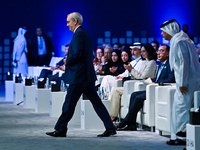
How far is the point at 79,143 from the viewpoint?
17.1 ft

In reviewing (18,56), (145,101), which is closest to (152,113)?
(145,101)

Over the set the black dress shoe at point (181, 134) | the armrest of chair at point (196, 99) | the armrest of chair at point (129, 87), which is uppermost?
the armrest of chair at point (129, 87)

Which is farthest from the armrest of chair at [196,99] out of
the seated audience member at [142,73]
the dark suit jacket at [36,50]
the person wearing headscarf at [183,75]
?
the dark suit jacket at [36,50]

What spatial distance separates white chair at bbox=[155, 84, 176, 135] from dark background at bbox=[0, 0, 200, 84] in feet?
36.7

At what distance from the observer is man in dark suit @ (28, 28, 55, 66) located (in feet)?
51.6

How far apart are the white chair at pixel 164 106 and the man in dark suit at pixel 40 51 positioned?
10129 millimetres

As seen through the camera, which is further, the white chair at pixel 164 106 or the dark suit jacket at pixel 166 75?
the dark suit jacket at pixel 166 75

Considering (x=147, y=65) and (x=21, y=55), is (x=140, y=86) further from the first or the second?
(x=21, y=55)

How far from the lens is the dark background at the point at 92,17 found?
55.6ft

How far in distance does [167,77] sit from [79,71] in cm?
144

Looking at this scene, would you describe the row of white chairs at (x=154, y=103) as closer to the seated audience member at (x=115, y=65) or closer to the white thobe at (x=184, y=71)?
the white thobe at (x=184, y=71)

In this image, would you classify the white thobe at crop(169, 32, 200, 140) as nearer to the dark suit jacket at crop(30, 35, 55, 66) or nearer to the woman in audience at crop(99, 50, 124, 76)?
the woman in audience at crop(99, 50, 124, 76)

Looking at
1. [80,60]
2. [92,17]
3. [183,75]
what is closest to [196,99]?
[183,75]

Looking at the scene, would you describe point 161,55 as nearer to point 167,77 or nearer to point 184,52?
point 167,77
